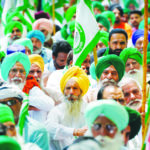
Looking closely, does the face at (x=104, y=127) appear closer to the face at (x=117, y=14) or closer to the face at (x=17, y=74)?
the face at (x=17, y=74)

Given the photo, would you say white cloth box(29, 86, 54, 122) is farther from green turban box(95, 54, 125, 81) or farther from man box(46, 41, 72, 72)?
man box(46, 41, 72, 72)

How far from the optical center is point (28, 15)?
13898mm

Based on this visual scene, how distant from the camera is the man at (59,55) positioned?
10133 millimetres

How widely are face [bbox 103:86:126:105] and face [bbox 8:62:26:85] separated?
1655mm

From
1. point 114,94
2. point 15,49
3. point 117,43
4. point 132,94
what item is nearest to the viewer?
point 114,94

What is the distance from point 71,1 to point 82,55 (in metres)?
6.90

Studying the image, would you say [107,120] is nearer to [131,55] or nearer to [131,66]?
[131,66]

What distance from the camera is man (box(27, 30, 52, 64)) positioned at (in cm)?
1124

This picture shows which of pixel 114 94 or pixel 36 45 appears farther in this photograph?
pixel 36 45

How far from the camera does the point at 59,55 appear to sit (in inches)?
402

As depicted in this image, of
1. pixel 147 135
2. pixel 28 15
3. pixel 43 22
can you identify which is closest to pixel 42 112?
pixel 147 135

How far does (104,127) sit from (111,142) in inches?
9.6

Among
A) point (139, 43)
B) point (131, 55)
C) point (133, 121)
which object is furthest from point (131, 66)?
point (133, 121)

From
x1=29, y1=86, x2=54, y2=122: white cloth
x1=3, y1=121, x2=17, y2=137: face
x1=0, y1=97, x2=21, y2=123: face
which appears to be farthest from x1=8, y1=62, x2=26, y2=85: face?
x1=3, y1=121, x2=17, y2=137: face
